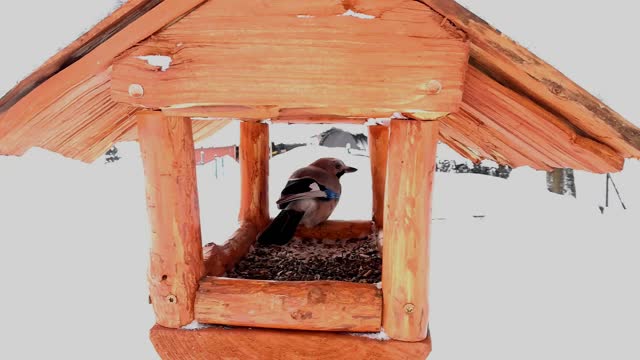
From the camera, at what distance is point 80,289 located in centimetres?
415

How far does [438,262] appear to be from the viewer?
528cm

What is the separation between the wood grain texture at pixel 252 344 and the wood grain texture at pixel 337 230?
1.66m

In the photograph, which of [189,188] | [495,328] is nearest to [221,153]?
[495,328]

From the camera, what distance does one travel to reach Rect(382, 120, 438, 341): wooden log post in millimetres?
1572

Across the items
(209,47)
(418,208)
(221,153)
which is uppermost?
(209,47)

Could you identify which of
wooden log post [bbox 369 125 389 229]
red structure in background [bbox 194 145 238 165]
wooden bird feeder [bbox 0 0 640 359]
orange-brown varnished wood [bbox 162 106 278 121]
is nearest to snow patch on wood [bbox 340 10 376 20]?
wooden bird feeder [bbox 0 0 640 359]

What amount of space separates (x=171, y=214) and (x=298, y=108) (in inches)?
24.8

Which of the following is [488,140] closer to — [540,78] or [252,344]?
[540,78]

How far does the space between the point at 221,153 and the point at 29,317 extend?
321cm

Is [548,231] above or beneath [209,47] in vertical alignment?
beneath

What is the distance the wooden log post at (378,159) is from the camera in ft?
11.7

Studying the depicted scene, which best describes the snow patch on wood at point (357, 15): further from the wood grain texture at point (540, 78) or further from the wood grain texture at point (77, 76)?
the wood grain texture at point (77, 76)

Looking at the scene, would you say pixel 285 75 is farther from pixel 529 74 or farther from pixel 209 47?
pixel 529 74

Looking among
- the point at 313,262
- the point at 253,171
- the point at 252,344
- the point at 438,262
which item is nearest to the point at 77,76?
the point at 252,344
